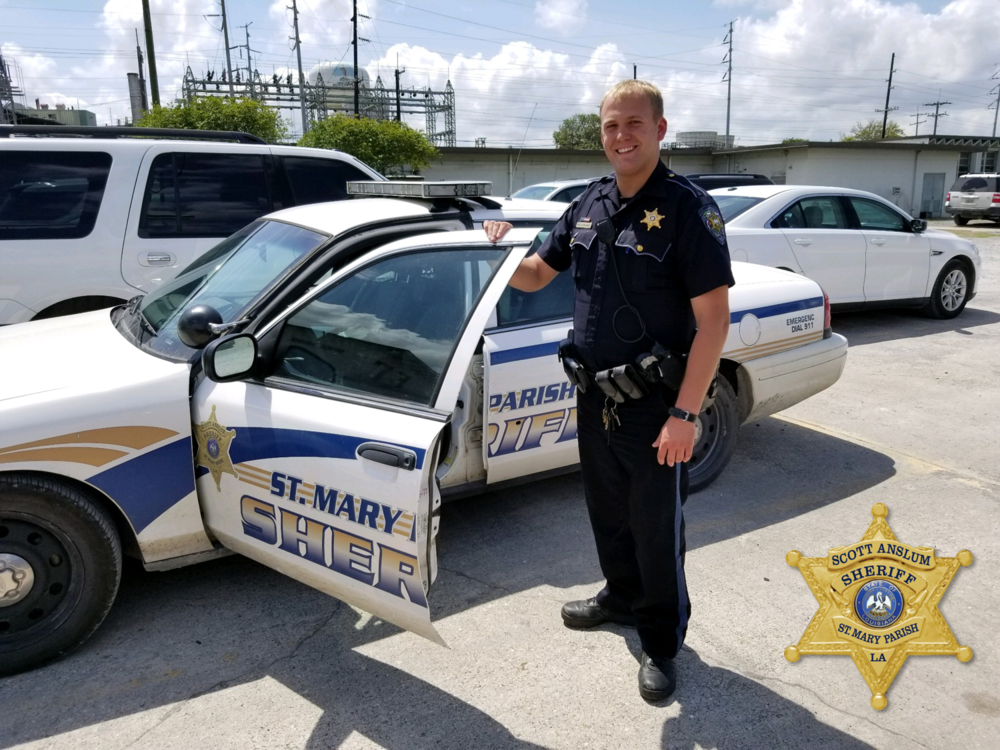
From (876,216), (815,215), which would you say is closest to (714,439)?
(815,215)

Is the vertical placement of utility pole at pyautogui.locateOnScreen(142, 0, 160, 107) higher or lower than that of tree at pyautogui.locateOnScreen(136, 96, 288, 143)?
higher

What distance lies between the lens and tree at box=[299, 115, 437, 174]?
26.0 meters

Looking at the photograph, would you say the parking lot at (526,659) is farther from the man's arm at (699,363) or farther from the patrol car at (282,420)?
the man's arm at (699,363)

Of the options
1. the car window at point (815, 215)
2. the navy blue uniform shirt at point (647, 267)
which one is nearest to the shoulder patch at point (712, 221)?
the navy blue uniform shirt at point (647, 267)

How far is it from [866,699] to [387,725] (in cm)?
161

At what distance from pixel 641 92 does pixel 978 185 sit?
1151 inches

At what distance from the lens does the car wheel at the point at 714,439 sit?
4301 mm

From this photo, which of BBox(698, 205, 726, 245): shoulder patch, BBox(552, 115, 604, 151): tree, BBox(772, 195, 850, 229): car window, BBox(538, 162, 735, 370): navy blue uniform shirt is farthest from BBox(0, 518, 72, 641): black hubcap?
BBox(552, 115, 604, 151): tree

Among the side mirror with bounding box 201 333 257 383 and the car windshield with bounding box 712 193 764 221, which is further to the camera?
the car windshield with bounding box 712 193 764 221

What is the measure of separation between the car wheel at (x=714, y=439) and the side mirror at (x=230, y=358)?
247 centimetres

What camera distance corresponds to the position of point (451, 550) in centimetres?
374

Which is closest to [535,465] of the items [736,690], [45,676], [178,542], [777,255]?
[736,690]

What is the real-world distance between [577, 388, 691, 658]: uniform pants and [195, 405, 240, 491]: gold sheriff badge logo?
1260 mm

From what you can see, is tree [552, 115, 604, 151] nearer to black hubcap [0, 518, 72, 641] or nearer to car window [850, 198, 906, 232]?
car window [850, 198, 906, 232]
